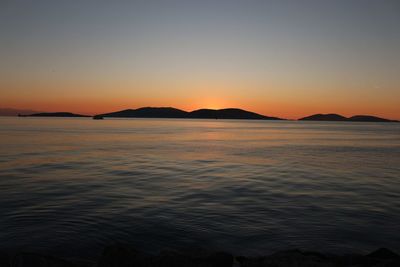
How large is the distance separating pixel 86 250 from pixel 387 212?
1427cm

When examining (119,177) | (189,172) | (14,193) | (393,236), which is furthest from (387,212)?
(14,193)

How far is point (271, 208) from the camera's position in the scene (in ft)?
53.4

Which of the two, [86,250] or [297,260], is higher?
[297,260]

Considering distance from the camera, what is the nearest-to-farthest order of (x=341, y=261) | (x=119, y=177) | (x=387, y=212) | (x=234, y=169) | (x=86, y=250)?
1. (x=341, y=261)
2. (x=86, y=250)
3. (x=387, y=212)
4. (x=119, y=177)
5. (x=234, y=169)

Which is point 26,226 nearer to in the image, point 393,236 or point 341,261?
point 341,261

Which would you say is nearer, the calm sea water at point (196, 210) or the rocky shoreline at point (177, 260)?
the rocky shoreline at point (177, 260)

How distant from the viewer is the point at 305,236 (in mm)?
12430

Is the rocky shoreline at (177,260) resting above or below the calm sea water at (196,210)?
above

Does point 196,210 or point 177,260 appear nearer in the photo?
point 177,260

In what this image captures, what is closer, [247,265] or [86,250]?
[247,265]

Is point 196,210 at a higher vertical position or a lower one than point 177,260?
lower

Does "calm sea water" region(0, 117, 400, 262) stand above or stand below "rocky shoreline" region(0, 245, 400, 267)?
below

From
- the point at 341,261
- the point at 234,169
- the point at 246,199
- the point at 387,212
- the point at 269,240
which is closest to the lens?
the point at 341,261

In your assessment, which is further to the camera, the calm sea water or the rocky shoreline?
the calm sea water
